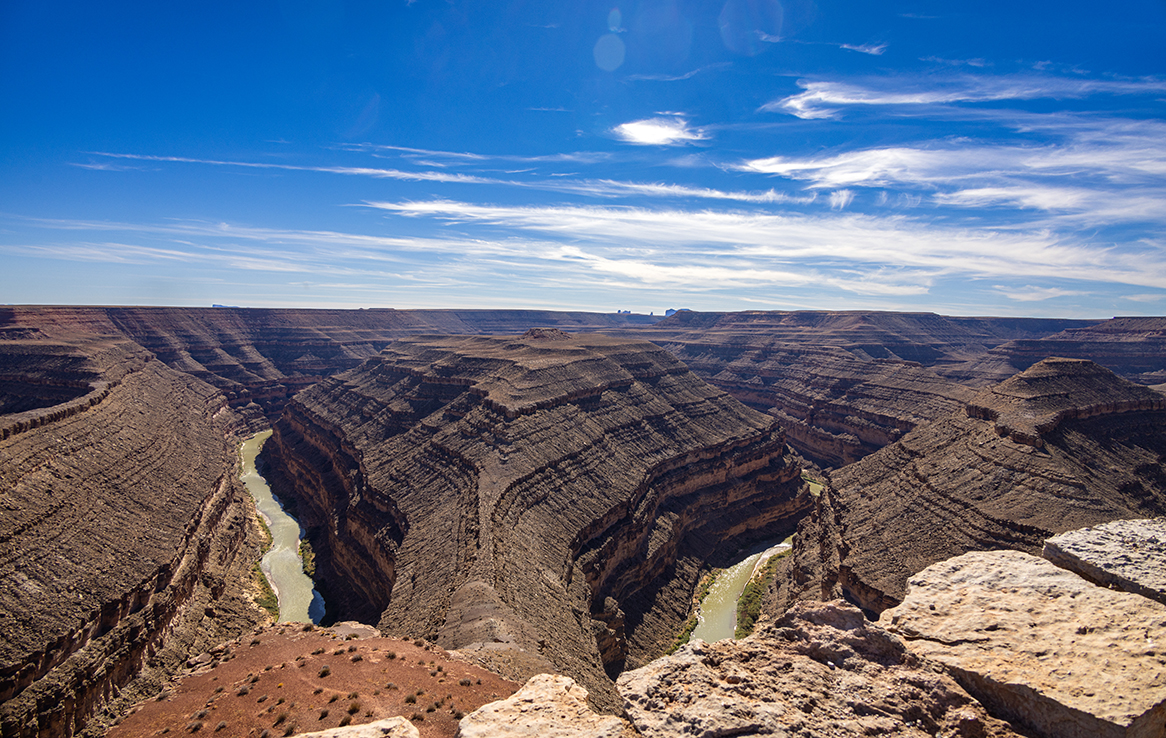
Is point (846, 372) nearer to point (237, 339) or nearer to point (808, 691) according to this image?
point (808, 691)

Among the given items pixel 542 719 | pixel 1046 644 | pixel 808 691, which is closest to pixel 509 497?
pixel 542 719

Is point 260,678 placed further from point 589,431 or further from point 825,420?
point 825,420

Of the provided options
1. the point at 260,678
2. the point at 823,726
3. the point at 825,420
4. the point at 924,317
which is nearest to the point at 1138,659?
the point at 823,726

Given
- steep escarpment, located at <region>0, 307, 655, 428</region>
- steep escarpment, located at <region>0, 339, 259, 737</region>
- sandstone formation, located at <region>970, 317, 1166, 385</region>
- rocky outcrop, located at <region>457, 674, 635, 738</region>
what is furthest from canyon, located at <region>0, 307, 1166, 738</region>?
sandstone formation, located at <region>970, 317, 1166, 385</region>

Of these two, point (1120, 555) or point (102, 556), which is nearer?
point (1120, 555)

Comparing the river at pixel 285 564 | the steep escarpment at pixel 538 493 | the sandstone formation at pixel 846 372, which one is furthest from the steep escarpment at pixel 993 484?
the river at pixel 285 564

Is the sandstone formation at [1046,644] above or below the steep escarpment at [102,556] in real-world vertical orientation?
above

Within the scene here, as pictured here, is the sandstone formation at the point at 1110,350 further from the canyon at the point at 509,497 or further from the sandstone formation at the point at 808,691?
the sandstone formation at the point at 808,691
